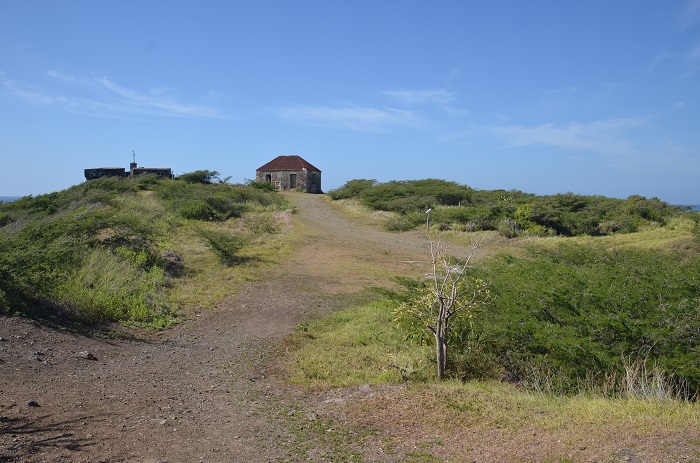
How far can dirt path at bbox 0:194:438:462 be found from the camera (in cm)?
464

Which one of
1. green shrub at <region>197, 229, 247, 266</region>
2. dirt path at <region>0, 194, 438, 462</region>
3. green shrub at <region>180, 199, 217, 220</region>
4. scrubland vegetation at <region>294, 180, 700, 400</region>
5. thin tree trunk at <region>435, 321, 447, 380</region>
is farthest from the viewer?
green shrub at <region>180, 199, 217, 220</region>

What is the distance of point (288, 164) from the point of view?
165ft

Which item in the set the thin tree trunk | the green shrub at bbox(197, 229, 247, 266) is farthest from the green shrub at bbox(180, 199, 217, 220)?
the thin tree trunk

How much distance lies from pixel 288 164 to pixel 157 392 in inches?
1756

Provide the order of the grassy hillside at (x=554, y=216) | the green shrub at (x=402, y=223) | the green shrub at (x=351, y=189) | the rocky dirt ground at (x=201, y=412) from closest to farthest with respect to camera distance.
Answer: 1. the rocky dirt ground at (x=201, y=412)
2. the grassy hillside at (x=554, y=216)
3. the green shrub at (x=402, y=223)
4. the green shrub at (x=351, y=189)

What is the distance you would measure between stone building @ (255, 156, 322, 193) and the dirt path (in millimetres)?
36906

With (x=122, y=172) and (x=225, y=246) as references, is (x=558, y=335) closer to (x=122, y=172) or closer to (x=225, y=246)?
(x=225, y=246)

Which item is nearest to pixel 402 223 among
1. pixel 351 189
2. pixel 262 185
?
pixel 351 189

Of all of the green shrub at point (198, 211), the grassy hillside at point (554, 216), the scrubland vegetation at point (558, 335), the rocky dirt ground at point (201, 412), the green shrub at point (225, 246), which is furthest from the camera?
the green shrub at point (198, 211)

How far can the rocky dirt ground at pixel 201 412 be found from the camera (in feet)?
14.8

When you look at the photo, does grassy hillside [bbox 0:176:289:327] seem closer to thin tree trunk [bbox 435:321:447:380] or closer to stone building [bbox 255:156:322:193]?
thin tree trunk [bbox 435:321:447:380]

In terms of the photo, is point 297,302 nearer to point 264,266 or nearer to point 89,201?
point 264,266

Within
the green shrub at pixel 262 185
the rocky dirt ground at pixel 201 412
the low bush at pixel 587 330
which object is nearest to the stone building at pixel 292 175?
the green shrub at pixel 262 185

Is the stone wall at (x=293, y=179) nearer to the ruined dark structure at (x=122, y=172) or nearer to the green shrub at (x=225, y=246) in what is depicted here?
the ruined dark structure at (x=122, y=172)
